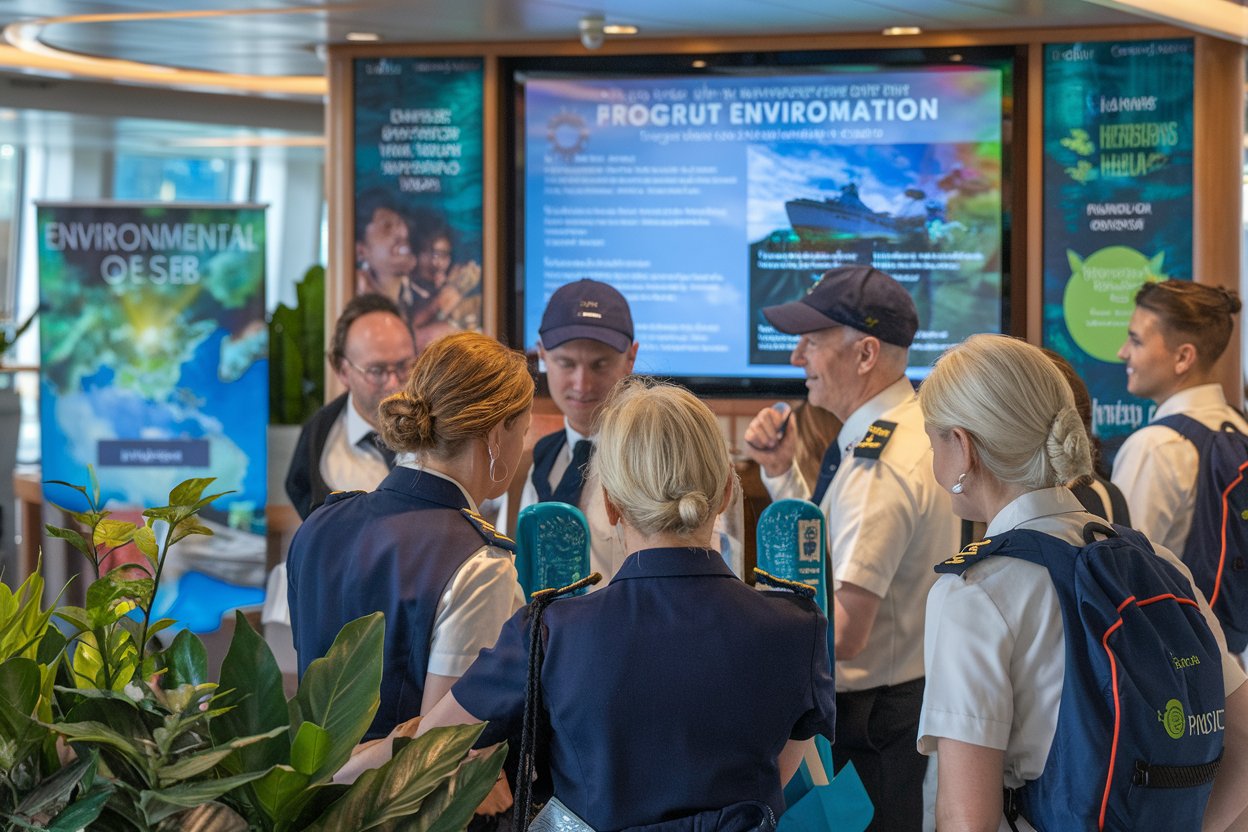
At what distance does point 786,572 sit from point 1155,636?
0.65m

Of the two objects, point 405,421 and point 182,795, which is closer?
point 182,795

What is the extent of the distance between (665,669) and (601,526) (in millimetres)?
1061

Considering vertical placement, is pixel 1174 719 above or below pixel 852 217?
below

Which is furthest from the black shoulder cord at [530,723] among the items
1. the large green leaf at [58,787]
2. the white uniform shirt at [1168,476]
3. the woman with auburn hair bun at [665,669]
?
the white uniform shirt at [1168,476]

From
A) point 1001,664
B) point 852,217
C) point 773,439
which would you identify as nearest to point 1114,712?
point 1001,664

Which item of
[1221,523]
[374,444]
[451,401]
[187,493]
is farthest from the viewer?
[374,444]

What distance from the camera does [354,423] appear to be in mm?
3697

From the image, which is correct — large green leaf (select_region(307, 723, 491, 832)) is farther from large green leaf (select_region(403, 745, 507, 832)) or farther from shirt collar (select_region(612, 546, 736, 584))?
shirt collar (select_region(612, 546, 736, 584))

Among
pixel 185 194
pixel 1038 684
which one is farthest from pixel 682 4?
pixel 185 194

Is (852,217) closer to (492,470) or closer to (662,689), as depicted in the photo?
(492,470)

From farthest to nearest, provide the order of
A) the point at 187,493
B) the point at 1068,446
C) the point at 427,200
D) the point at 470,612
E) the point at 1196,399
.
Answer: the point at 427,200 < the point at 1196,399 < the point at 470,612 < the point at 1068,446 < the point at 187,493

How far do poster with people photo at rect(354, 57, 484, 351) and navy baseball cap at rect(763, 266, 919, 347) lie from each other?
2703 millimetres

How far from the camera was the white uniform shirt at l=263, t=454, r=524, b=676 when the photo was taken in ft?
6.11

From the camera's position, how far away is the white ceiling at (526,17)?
4.64 metres
